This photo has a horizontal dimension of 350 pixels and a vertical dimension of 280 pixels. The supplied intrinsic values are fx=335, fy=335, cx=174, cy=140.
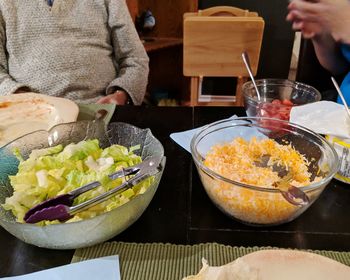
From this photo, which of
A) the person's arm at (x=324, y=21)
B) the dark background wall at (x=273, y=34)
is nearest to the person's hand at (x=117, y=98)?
the person's arm at (x=324, y=21)

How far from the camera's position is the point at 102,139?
760 millimetres

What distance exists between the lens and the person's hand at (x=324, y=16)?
116 centimetres

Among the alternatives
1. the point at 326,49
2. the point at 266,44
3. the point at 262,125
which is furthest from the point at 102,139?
the point at 266,44

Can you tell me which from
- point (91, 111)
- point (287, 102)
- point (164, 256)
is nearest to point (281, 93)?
point (287, 102)

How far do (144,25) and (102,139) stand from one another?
6.08ft

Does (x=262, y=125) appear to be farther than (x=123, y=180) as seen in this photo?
Yes

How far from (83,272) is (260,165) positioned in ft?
1.24

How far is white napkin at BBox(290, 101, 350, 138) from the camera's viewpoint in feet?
2.25

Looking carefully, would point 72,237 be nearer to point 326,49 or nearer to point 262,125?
point 262,125

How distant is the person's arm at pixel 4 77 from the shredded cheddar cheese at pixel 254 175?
2.68ft

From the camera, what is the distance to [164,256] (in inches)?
20.9

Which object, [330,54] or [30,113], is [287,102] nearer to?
[330,54]

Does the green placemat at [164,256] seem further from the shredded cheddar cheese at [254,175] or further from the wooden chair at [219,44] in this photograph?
the wooden chair at [219,44]

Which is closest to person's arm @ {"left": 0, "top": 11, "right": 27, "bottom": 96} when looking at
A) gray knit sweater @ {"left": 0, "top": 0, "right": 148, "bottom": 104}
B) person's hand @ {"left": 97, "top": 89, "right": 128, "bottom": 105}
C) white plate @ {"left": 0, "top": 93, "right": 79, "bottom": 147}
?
gray knit sweater @ {"left": 0, "top": 0, "right": 148, "bottom": 104}
